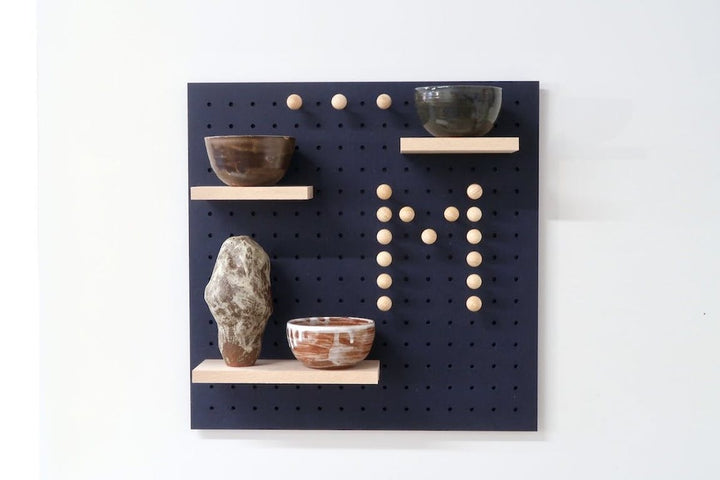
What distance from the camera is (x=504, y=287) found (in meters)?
1.53

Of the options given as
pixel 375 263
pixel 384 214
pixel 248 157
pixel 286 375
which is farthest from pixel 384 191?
pixel 286 375

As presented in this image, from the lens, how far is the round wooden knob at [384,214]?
1496mm

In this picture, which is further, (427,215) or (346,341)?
(427,215)

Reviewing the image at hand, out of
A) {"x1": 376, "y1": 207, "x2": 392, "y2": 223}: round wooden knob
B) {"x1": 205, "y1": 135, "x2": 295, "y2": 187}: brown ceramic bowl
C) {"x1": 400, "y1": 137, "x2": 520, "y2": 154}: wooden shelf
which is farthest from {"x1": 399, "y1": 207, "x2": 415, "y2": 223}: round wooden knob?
{"x1": 205, "y1": 135, "x2": 295, "y2": 187}: brown ceramic bowl

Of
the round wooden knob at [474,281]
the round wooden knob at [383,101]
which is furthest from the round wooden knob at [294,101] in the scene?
the round wooden knob at [474,281]

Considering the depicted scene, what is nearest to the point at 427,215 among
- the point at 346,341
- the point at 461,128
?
the point at 461,128

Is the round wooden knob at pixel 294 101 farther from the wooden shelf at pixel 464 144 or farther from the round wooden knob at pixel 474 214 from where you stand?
the round wooden knob at pixel 474 214
